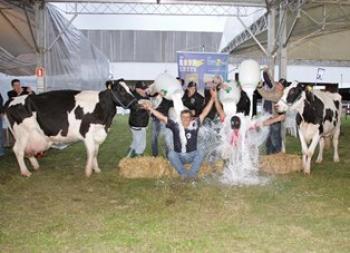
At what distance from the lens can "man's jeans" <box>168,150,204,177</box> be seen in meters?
7.48

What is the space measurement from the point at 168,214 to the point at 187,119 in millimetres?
1954

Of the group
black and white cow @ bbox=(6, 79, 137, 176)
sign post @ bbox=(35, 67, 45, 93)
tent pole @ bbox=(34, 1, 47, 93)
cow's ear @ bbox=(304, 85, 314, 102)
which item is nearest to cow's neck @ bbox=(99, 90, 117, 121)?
black and white cow @ bbox=(6, 79, 137, 176)

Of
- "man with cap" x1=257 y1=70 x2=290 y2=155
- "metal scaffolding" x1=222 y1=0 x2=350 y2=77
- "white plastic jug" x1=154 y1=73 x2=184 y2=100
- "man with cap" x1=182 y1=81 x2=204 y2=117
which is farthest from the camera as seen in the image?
"metal scaffolding" x1=222 y1=0 x2=350 y2=77

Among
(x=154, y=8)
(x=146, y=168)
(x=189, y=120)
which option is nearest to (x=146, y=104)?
(x=189, y=120)

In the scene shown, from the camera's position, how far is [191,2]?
571 inches

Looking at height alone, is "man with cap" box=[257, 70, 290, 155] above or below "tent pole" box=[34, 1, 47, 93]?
below

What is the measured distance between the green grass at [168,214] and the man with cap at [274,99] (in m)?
1.37

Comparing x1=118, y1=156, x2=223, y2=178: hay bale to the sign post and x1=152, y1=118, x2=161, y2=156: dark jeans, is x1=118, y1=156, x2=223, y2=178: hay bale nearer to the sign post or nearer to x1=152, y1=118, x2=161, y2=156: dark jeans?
x1=152, y1=118, x2=161, y2=156: dark jeans

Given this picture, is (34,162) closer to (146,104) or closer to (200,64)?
(146,104)

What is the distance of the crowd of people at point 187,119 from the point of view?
743 centimetres

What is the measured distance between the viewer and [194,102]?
873cm

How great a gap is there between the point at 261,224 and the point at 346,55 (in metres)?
13.8

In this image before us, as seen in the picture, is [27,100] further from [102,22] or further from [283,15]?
[102,22]

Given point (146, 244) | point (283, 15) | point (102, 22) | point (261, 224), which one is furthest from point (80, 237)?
point (102, 22)
